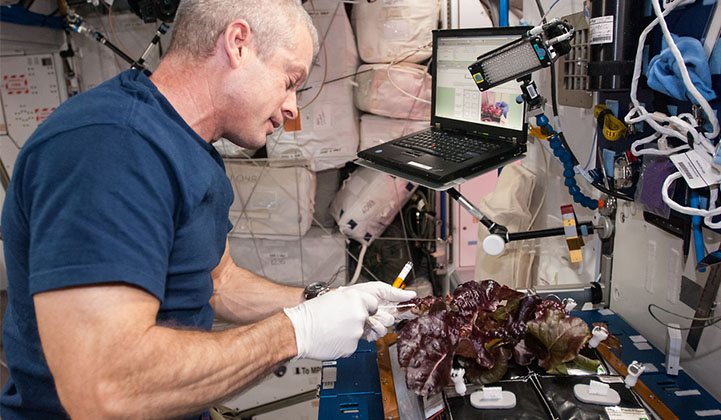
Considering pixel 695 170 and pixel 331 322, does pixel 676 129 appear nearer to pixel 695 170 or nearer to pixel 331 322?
pixel 695 170

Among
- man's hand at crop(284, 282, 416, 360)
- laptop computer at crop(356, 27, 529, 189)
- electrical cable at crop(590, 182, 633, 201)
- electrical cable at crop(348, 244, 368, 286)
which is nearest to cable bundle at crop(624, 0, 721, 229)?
electrical cable at crop(590, 182, 633, 201)

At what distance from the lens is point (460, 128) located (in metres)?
1.83

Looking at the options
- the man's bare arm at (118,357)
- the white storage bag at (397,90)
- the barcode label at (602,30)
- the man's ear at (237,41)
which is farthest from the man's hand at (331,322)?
the white storage bag at (397,90)

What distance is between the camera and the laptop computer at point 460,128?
1478mm

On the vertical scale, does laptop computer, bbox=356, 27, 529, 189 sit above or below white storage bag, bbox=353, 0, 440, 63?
below

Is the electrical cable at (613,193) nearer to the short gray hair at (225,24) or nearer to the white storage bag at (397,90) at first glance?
the short gray hair at (225,24)

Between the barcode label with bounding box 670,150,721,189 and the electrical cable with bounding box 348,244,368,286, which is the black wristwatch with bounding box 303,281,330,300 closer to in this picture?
the barcode label with bounding box 670,150,721,189

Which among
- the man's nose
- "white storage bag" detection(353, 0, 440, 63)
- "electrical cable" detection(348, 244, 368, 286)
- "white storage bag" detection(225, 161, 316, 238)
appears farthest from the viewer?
"electrical cable" detection(348, 244, 368, 286)

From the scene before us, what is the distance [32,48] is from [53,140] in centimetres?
250

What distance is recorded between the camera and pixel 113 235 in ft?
2.50

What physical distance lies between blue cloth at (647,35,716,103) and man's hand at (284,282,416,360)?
2.33ft

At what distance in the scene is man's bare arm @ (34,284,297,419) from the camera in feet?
2.44

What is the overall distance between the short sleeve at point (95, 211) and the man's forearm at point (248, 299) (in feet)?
1.96

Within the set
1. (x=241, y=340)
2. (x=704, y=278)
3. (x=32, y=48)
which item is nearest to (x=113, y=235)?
(x=241, y=340)
